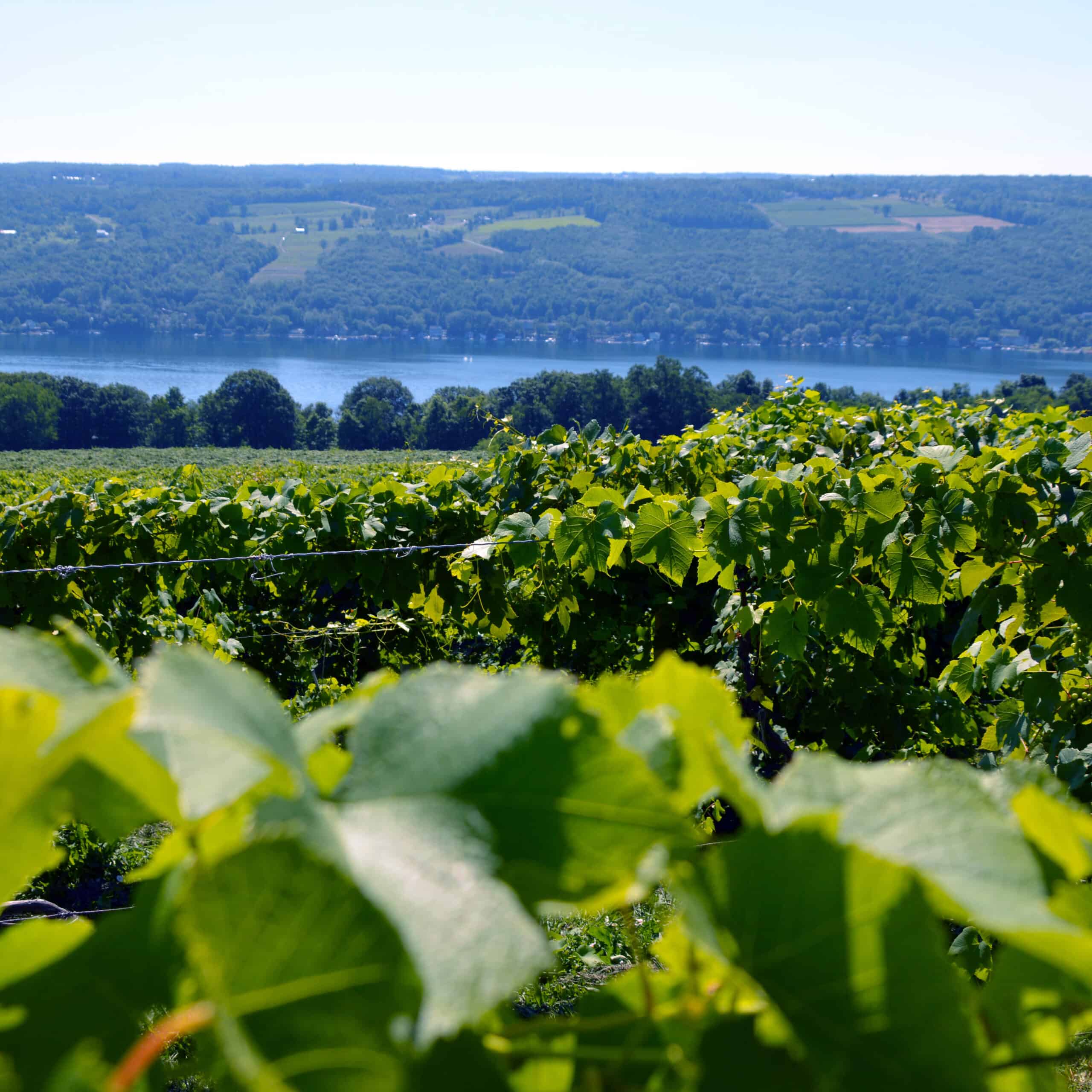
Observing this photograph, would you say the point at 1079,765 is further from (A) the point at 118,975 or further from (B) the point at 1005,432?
(B) the point at 1005,432

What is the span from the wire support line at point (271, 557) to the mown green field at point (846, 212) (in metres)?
142

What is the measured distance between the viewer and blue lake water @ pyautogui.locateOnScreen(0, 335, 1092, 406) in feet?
289

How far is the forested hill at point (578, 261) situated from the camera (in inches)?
4343

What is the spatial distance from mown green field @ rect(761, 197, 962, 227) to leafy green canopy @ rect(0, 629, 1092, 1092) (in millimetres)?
146137

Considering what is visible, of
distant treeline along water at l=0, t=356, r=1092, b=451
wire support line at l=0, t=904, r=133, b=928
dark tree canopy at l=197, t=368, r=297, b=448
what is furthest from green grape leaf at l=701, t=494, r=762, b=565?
dark tree canopy at l=197, t=368, r=297, b=448

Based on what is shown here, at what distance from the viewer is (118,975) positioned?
31 centimetres

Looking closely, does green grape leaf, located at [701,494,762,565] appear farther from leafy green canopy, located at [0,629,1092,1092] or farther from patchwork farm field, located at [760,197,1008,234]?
patchwork farm field, located at [760,197,1008,234]

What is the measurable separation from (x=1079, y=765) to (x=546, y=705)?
2844 millimetres

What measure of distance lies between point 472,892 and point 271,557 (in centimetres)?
407

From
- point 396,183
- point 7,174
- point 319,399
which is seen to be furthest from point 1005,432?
point 7,174

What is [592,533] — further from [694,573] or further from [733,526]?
[694,573]

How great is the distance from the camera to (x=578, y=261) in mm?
128750

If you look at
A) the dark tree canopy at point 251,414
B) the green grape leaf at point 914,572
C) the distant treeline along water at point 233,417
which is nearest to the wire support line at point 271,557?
the green grape leaf at point 914,572

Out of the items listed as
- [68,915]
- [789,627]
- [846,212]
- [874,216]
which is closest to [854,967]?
[68,915]
